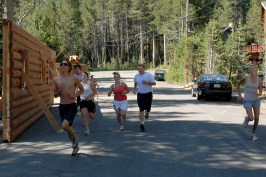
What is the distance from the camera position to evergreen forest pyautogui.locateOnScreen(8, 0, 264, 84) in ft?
117

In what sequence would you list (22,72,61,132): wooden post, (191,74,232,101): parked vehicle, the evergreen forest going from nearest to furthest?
(22,72,61,132): wooden post → (191,74,232,101): parked vehicle → the evergreen forest

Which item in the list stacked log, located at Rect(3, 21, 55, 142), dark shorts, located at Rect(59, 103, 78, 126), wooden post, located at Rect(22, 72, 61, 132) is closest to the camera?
dark shorts, located at Rect(59, 103, 78, 126)

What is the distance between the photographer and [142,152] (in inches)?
316

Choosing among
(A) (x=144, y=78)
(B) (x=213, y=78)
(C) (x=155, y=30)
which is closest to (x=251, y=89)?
(A) (x=144, y=78)

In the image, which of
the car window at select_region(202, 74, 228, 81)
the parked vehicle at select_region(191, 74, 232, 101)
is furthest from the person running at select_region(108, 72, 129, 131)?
the car window at select_region(202, 74, 228, 81)

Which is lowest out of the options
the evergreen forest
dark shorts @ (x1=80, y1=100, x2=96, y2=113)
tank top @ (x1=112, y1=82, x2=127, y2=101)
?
dark shorts @ (x1=80, y1=100, x2=96, y2=113)

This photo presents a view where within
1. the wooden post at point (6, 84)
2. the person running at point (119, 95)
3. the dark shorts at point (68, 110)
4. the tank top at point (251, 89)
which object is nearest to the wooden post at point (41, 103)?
the wooden post at point (6, 84)

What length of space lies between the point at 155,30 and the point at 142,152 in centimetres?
8620

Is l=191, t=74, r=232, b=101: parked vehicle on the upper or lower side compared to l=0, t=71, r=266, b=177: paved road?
upper

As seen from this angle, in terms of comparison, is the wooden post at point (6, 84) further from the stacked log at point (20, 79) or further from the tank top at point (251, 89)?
the tank top at point (251, 89)

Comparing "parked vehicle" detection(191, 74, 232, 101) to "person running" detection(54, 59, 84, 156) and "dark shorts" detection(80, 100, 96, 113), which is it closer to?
"dark shorts" detection(80, 100, 96, 113)

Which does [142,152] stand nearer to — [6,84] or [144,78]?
[144,78]

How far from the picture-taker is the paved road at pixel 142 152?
6547mm

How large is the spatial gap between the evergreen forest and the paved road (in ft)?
78.2
